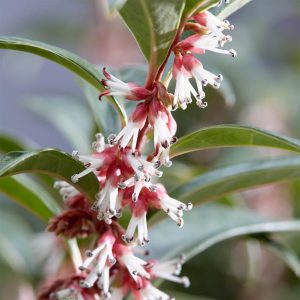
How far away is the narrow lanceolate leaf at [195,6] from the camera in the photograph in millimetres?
875

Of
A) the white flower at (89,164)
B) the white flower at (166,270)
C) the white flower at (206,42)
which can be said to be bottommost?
the white flower at (166,270)

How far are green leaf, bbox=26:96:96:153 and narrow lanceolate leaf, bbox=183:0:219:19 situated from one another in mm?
898

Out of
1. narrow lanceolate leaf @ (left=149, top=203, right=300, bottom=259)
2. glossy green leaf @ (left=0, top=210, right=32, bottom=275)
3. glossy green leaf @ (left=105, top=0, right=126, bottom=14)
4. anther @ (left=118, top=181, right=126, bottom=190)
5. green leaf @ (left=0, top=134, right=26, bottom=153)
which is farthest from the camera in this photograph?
glossy green leaf @ (left=0, top=210, right=32, bottom=275)

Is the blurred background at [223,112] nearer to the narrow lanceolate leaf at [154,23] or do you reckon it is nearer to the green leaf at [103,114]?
the green leaf at [103,114]

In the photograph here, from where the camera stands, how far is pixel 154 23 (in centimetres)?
87

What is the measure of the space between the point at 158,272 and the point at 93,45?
6.67 feet

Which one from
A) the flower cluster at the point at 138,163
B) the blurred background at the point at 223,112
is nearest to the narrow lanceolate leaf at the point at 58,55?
the flower cluster at the point at 138,163

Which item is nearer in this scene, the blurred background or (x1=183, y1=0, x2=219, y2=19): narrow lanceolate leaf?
(x1=183, y1=0, x2=219, y2=19): narrow lanceolate leaf

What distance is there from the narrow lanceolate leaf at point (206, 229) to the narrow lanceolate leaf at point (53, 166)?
0.31 meters

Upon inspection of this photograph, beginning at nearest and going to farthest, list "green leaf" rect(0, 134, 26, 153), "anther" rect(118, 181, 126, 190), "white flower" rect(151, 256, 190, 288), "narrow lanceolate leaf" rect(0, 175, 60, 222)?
1. "anther" rect(118, 181, 126, 190)
2. "white flower" rect(151, 256, 190, 288)
3. "narrow lanceolate leaf" rect(0, 175, 60, 222)
4. "green leaf" rect(0, 134, 26, 153)

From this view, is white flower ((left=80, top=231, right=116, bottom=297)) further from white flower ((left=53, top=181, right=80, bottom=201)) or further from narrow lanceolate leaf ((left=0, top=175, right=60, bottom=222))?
narrow lanceolate leaf ((left=0, top=175, right=60, bottom=222))

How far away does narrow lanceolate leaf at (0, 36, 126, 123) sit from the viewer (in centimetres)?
91

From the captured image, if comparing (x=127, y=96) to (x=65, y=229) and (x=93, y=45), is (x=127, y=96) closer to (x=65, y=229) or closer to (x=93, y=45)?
(x=65, y=229)

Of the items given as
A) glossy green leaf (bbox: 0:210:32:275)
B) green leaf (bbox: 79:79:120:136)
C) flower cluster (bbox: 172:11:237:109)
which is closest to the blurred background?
glossy green leaf (bbox: 0:210:32:275)
